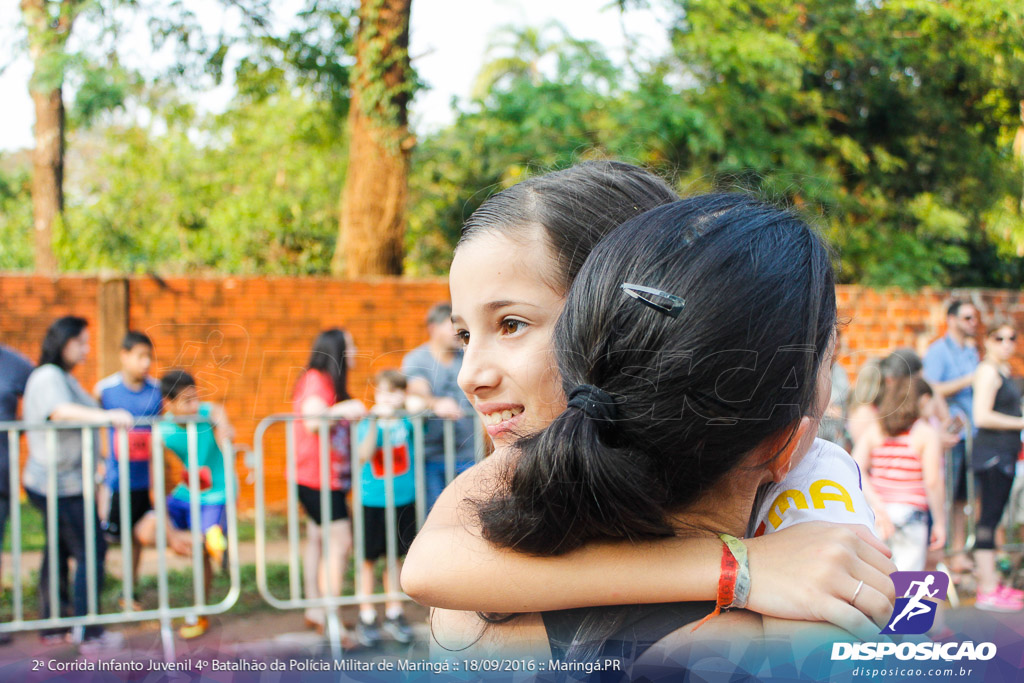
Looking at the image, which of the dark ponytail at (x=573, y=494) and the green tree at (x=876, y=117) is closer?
the dark ponytail at (x=573, y=494)

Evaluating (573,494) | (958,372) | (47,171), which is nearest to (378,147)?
(47,171)

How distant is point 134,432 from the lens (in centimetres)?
471

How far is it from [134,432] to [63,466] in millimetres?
398

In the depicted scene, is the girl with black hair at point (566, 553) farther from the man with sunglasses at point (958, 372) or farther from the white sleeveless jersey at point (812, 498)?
the man with sunglasses at point (958, 372)

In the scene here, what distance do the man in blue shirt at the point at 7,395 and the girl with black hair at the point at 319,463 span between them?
62.4 inches

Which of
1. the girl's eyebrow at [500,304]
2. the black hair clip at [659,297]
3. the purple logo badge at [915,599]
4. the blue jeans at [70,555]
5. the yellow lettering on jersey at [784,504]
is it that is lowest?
the blue jeans at [70,555]

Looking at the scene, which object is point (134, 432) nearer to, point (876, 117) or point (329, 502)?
point (329, 502)

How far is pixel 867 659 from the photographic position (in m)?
0.91

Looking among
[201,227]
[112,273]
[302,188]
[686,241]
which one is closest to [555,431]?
[686,241]

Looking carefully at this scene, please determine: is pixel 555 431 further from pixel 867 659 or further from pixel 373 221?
pixel 373 221

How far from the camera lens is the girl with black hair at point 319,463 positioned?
15.5ft

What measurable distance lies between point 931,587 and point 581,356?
22.9 inches

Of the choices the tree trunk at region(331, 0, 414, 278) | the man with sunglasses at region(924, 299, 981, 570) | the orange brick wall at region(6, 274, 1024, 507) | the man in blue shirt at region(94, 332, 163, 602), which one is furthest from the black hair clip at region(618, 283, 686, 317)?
the tree trunk at region(331, 0, 414, 278)

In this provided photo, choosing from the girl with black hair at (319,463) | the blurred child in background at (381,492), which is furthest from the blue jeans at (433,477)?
the girl with black hair at (319,463)
